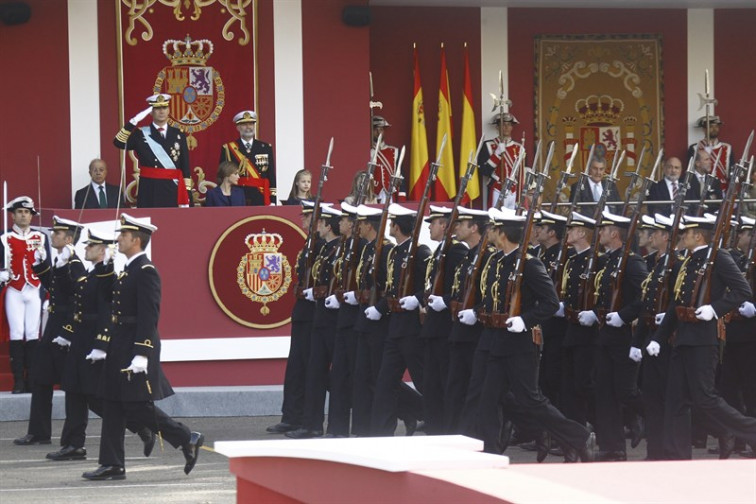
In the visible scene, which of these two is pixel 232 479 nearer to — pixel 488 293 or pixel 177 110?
pixel 488 293

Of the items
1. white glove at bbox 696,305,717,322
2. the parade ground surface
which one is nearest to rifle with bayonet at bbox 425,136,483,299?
the parade ground surface

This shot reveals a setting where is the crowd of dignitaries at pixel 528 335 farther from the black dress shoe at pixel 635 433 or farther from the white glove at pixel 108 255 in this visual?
the white glove at pixel 108 255

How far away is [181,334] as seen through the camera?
44.9ft

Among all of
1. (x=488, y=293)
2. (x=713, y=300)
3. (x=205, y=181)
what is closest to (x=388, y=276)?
(x=488, y=293)

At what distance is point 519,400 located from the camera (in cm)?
944

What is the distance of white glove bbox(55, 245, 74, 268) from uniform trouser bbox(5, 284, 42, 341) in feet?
7.54

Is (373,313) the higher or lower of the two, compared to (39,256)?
lower

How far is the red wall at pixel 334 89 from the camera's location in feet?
53.1

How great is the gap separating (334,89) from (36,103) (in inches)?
118

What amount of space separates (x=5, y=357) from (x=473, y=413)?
5829 millimetres

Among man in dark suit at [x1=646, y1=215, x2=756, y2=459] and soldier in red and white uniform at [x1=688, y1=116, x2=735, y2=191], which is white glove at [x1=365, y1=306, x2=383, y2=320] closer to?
man in dark suit at [x1=646, y1=215, x2=756, y2=459]

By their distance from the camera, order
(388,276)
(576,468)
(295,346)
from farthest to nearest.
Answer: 1. (295,346)
2. (388,276)
3. (576,468)

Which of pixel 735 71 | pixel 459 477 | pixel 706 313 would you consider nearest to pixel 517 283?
pixel 706 313

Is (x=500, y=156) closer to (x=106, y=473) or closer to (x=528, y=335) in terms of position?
(x=528, y=335)
